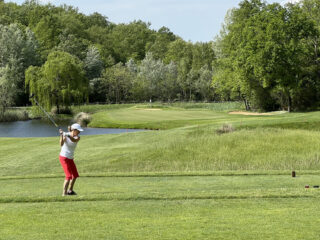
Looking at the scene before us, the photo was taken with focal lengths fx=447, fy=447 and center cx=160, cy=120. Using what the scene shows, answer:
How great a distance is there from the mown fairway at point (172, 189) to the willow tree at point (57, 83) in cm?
4520

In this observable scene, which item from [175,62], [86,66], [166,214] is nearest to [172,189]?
[166,214]

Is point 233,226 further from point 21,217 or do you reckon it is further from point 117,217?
point 21,217

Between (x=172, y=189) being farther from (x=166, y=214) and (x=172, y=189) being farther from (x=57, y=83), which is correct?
(x=57, y=83)

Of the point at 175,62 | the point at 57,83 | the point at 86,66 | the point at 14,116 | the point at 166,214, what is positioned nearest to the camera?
the point at 166,214

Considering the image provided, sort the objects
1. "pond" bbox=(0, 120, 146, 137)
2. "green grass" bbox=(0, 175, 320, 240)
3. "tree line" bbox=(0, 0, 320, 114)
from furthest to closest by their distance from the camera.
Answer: "tree line" bbox=(0, 0, 320, 114), "pond" bbox=(0, 120, 146, 137), "green grass" bbox=(0, 175, 320, 240)

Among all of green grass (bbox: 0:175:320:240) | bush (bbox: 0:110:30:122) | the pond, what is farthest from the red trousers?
bush (bbox: 0:110:30:122)

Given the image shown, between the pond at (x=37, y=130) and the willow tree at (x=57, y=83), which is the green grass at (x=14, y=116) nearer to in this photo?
the willow tree at (x=57, y=83)

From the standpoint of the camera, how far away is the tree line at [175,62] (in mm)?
62312

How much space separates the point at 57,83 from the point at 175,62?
192 ft

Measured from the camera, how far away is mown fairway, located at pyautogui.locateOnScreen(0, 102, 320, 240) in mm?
7797

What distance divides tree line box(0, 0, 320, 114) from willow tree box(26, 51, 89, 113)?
165 mm

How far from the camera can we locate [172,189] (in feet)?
40.9

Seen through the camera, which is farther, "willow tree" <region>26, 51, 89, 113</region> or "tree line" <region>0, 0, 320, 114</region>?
"willow tree" <region>26, 51, 89, 113</region>

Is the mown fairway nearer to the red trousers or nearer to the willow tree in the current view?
the red trousers
